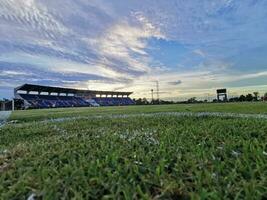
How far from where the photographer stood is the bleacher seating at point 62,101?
67887 millimetres

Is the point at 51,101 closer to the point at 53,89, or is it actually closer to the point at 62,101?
the point at 53,89

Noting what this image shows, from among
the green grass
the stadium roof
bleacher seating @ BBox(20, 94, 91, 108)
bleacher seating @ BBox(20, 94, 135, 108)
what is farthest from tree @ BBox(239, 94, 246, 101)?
the stadium roof

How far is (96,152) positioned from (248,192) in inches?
80.0

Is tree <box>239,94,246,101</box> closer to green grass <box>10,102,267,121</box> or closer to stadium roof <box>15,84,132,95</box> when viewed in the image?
green grass <box>10,102,267,121</box>

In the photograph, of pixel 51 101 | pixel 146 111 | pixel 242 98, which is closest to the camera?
pixel 146 111

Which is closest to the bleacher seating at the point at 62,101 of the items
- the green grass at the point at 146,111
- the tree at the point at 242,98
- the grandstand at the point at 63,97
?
the grandstand at the point at 63,97

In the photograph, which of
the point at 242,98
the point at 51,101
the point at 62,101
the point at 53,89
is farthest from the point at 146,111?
the point at 62,101

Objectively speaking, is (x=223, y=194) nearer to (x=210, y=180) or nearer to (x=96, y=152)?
(x=210, y=180)

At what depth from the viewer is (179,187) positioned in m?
2.31

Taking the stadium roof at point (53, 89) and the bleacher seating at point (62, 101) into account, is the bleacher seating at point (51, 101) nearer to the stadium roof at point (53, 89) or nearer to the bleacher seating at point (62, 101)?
the bleacher seating at point (62, 101)

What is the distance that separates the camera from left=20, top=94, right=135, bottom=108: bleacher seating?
2673 inches

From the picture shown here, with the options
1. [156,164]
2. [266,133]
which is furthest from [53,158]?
[266,133]

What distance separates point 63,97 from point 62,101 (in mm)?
3205

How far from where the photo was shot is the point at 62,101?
76.7 metres
